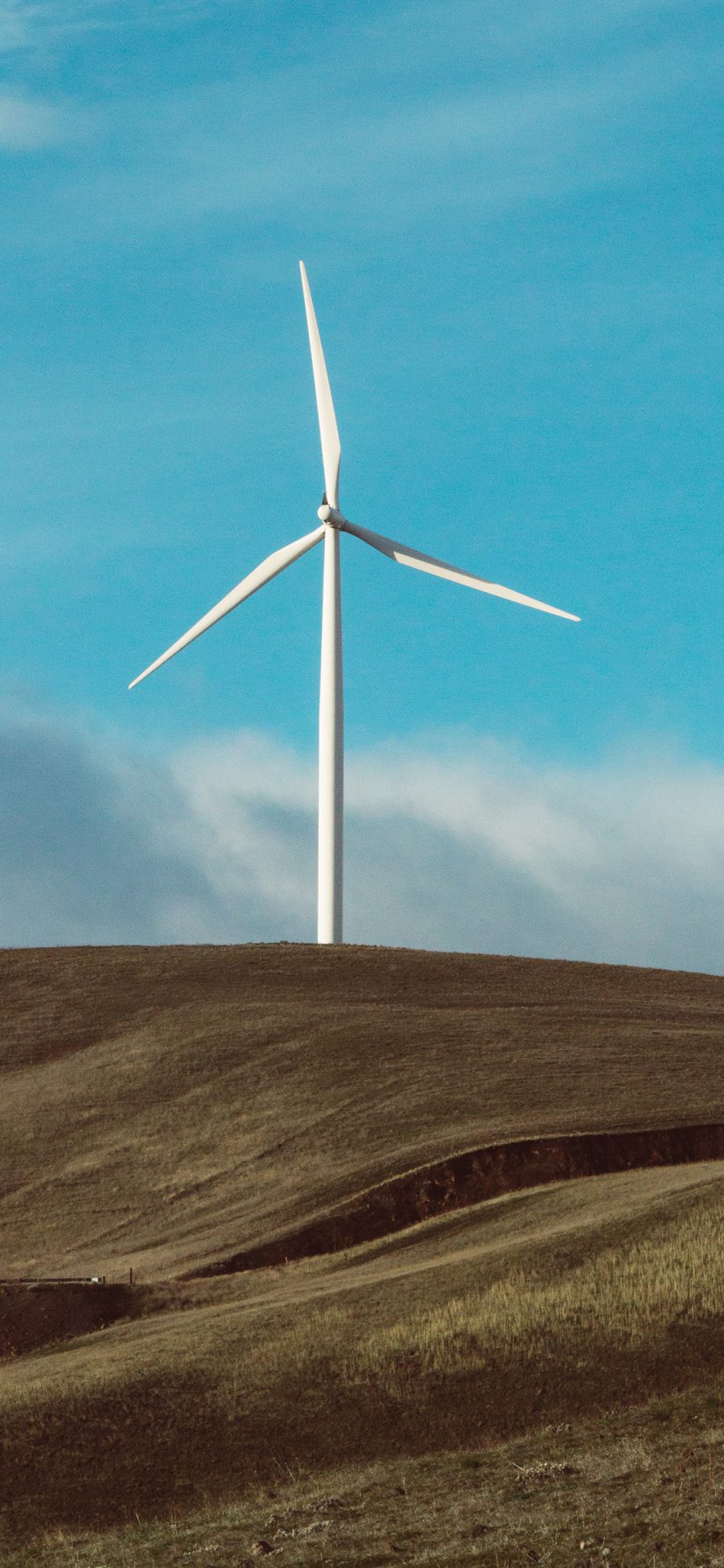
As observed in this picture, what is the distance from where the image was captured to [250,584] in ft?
248

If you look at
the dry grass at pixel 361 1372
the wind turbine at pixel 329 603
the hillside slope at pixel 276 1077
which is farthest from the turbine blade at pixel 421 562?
the dry grass at pixel 361 1372

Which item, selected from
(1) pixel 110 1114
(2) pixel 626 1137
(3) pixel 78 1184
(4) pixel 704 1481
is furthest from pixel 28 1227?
(4) pixel 704 1481

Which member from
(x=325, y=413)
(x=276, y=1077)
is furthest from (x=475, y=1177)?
(x=325, y=413)

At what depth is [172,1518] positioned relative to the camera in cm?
2352

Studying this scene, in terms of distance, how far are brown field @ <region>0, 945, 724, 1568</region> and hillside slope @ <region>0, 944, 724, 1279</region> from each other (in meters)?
0.17

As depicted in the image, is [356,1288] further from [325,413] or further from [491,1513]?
[325,413]

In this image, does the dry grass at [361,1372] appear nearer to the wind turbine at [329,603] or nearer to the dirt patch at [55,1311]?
the dirt patch at [55,1311]

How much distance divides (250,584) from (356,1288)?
47.0 m

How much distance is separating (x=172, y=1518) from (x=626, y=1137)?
2530 cm

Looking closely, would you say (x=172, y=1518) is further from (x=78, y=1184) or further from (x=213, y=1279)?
(x=78, y=1184)

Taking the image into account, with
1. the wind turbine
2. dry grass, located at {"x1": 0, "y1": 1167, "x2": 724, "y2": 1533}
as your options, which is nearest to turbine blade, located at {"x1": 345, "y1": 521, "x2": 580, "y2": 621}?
the wind turbine

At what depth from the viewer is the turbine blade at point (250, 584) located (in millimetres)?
74750

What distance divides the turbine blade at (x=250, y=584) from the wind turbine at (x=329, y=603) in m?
0.04

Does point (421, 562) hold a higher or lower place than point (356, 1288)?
higher
